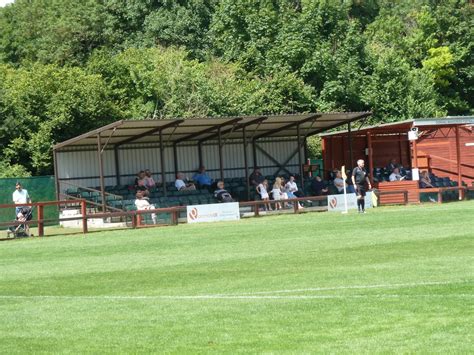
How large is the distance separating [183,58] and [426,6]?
25.4 metres

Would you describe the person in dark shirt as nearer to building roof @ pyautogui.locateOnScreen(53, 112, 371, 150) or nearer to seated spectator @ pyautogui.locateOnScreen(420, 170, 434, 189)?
seated spectator @ pyautogui.locateOnScreen(420, 170, 434, 189)

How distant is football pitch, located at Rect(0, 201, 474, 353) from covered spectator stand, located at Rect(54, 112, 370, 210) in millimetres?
15514

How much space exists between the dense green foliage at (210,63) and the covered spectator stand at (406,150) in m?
9.00

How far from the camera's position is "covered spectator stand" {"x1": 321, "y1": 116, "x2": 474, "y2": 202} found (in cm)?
5212

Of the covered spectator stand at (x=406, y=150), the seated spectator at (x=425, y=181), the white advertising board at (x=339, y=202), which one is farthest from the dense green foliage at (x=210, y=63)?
the white advertising board at (x=339, y=202)

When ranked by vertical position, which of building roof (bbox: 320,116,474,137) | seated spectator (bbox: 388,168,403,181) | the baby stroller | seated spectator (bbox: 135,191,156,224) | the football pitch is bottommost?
the football pitch

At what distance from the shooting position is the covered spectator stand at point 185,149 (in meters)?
43.4

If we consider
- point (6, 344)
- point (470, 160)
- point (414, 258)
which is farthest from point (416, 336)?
point (470, 160)

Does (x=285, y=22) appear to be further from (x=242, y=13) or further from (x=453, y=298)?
(x=453, y=298)

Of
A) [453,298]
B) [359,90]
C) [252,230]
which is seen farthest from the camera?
[359,90]

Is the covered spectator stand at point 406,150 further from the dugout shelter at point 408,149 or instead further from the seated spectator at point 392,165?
the seated spectator at point 392,165

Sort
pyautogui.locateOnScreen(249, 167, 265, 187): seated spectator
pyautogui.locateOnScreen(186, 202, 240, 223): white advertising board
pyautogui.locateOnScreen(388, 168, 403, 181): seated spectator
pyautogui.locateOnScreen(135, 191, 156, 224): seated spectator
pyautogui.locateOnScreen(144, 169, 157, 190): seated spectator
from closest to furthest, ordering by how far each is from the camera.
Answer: pyautogui.locateOnScreen(186, 202, 240, 223): white advertising board, pyautogui.locateOnScreen(135, 191, 156, 224): seated spectator, pyautogui.locateOnScreen(144, 169, 157, 190): seated spectator, pyautogui.locateOnScreen(249, 167, 265, 187): seated spectator, pyautogui.locateOnScreen(388, 168, 403, 181): seated spectator

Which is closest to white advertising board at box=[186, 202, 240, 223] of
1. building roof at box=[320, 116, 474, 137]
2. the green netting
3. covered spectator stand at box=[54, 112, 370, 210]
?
covered spectator stand at box=[54, 112, 370, 210]

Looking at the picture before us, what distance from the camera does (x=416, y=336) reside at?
1064 cm
